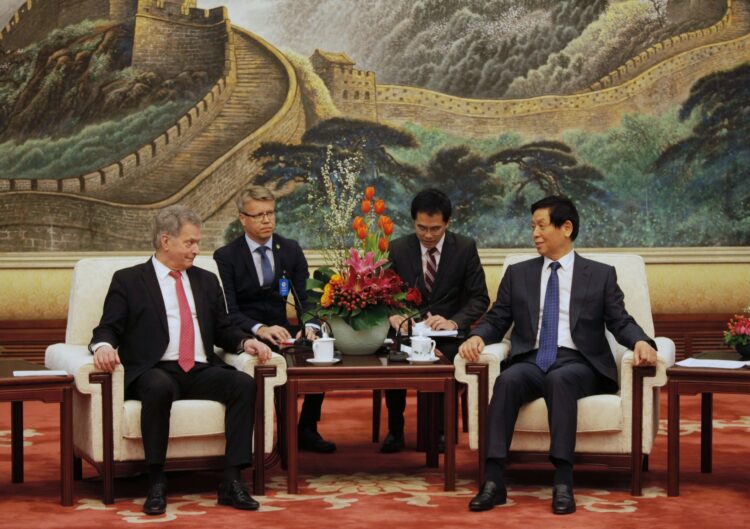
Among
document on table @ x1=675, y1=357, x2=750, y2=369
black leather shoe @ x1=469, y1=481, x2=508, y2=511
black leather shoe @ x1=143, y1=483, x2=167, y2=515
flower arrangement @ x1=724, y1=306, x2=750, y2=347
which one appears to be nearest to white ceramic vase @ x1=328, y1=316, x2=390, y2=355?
black leather shoe @ x1=469, y1=481, x2=508, y2=511

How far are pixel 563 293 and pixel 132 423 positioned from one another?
6.40 ft

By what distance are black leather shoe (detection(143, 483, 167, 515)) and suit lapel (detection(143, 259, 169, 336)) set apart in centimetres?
69

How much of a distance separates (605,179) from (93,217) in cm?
369

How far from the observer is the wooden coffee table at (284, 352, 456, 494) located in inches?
195

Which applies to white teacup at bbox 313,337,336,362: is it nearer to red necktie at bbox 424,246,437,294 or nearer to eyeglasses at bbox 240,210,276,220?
eyeglasses at bbox 240,210,276,220

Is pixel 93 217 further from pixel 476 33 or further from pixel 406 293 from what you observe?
pixel 406 293

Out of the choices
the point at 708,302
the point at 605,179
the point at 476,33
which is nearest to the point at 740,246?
the point at 708,302

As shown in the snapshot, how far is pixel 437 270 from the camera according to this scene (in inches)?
242

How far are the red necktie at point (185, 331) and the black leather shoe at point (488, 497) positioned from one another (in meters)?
1.34

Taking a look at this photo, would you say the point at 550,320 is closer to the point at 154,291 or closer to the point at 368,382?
the point at 368,382

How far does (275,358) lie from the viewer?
4.93 metres

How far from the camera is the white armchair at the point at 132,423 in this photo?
4.72m

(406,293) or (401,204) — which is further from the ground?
(401,204)

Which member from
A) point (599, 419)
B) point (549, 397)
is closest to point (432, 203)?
point (549, 397)
